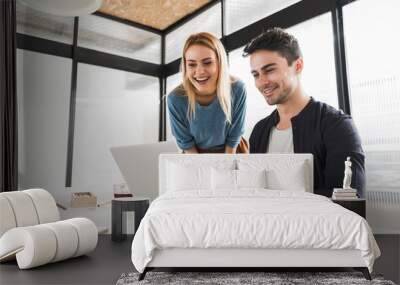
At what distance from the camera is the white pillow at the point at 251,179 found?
13.4 ft

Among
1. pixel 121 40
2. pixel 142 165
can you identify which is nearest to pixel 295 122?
pixel 142 165

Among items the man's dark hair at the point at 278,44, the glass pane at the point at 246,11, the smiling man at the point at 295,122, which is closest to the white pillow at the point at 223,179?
the smiling man at the point at 295,122

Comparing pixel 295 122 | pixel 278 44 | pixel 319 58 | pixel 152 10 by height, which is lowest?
pixel 295 122

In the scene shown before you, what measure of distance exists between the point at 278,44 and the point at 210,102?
3.12 ft

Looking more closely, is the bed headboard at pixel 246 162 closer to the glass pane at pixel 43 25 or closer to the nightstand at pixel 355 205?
the nightstand at pixel 355 205

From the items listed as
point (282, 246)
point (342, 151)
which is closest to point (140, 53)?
point (342, 151)

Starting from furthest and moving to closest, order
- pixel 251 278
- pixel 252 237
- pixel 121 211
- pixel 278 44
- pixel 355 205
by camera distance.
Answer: pixel 278 44 < pixel 121 211 < pixel 355 205 < pixel 251 278 < pixel 252 237

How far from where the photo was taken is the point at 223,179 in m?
4.11

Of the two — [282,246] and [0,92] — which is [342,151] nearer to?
[282,246]

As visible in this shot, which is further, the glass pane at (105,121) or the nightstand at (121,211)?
the glass pane at (105,121)

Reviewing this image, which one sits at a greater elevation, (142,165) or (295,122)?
(295,122)

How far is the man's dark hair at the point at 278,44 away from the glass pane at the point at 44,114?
2170 mm

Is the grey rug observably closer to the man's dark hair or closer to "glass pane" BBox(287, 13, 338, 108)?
"glass pane" BBox(287, 13, 338, 108)

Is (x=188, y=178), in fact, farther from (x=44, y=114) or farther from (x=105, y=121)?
(x=44, y=114)
